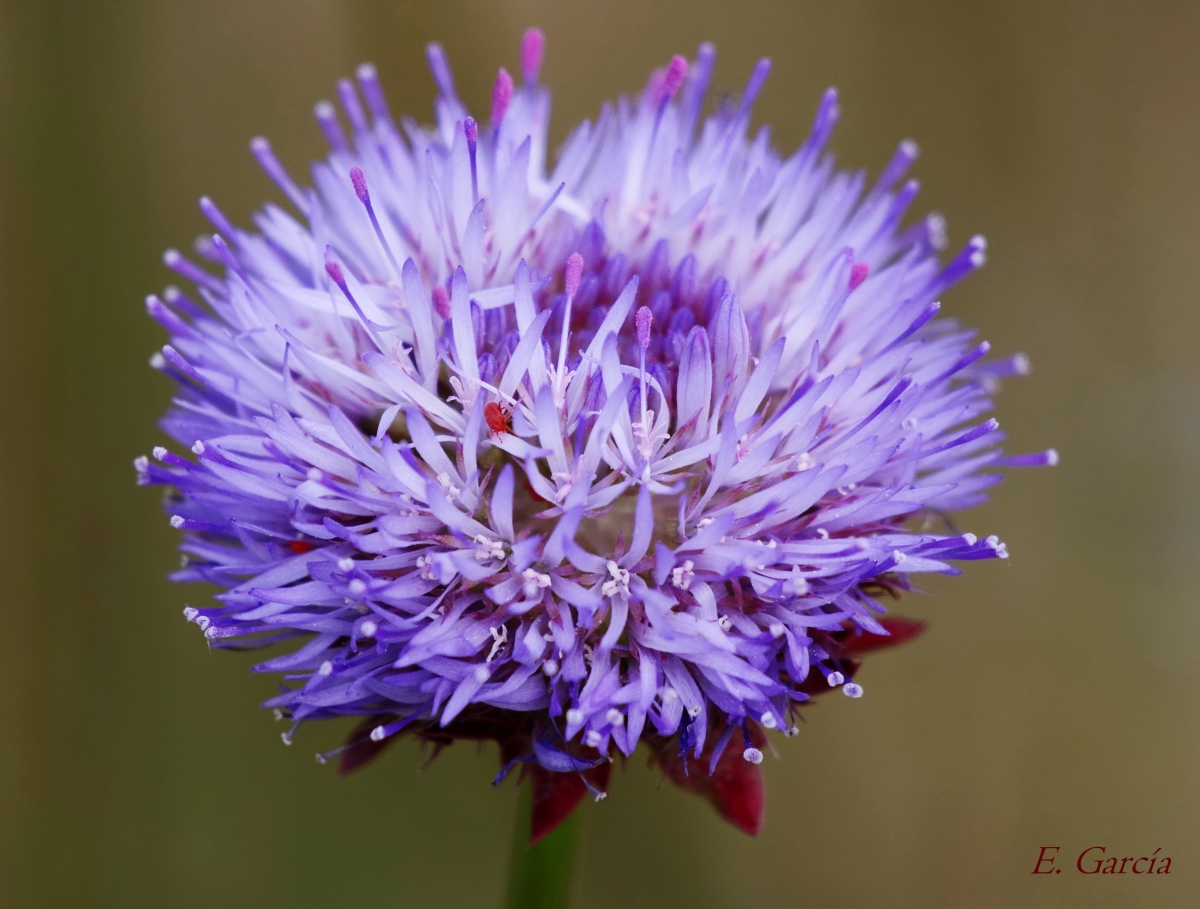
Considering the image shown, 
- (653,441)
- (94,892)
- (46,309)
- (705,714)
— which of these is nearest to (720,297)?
(653,441)

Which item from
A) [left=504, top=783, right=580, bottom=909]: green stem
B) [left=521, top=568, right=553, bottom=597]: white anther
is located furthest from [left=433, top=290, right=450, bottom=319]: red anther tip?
[left=504, top=783, right=580, bottom=909]: green stem

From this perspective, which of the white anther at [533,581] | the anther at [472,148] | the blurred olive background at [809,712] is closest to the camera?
the white anther at [533,581]

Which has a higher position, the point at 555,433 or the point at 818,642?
the point at 555,433

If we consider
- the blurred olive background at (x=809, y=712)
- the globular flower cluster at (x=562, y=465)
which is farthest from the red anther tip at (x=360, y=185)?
A: the blurred olive background at (x=809, y=712)

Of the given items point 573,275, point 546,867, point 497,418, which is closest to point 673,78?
point 573,275

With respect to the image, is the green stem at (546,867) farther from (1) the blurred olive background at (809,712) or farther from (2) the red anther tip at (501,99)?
(2) the red anther tip at (501,99)

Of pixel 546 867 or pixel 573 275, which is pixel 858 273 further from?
pixel 546 867

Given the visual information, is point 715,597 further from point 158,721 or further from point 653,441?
point 158,721
